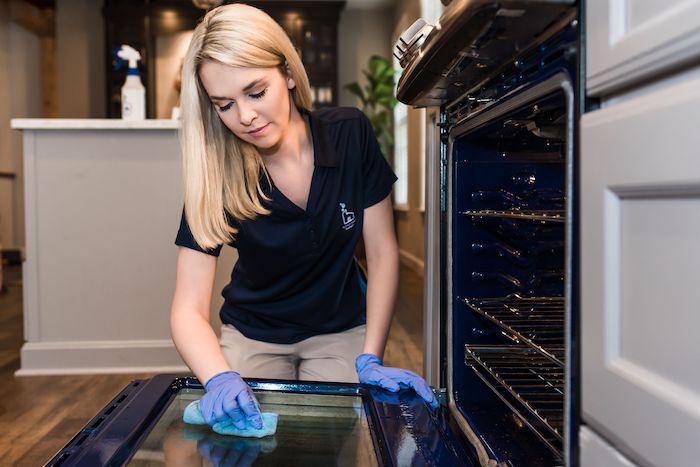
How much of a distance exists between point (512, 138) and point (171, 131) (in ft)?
7.34

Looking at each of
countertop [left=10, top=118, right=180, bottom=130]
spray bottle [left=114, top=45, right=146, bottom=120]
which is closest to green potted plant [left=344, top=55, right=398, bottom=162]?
spray bottle [left=114, top=45, right=146, bottom=120]

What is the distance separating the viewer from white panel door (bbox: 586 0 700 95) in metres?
0.54

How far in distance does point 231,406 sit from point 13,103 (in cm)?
842

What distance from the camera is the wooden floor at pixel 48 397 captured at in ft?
7.30

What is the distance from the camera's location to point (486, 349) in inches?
50.9

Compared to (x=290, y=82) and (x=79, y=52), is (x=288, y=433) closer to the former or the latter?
(x=290, y=82)

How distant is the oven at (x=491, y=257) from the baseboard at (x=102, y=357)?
2072 mm

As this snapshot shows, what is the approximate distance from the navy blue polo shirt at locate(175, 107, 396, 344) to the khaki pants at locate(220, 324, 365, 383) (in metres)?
0.02

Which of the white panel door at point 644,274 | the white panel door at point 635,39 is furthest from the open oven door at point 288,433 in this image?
the white panel door at point 635,39

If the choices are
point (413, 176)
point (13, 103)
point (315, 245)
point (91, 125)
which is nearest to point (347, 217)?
point (315, 245)

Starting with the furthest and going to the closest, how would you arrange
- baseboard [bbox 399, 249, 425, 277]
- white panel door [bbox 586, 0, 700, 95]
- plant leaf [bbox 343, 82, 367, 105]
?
plant leaf [bbox 343, 82, 367, 105] → baseboard [bbox 399, 249, 425, 277] → white panel door [bbox 586, 0, 700, 95]

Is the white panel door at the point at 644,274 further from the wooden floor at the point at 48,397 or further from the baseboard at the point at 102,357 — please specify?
the baseboard at the point at 102,357

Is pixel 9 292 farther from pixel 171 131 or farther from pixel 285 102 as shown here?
pixel 285 102

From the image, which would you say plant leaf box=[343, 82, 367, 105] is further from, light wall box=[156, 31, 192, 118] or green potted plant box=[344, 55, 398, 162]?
light wall box=[156, 31, 192, 118]
